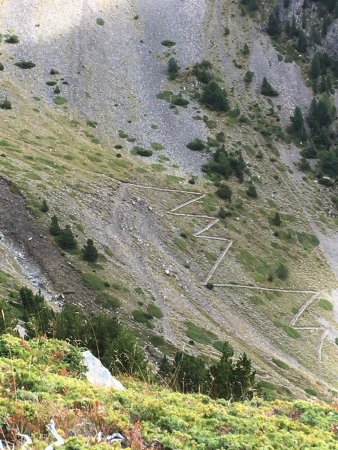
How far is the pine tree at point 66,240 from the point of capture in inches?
2630

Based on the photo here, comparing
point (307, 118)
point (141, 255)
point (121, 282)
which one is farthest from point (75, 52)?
point (121, 282)

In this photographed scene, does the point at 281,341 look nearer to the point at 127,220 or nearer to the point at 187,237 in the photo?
the point at 187,237

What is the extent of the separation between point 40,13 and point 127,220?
7209 centimetres

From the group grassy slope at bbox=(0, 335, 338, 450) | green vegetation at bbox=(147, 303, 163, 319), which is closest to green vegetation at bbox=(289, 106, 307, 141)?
green vegetation at bbox=(147, 303, 163, 319)

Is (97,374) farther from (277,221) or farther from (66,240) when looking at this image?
(277,221)

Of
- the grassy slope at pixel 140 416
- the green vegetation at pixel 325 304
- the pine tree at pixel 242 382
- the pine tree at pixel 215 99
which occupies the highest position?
the grassy slope at pixel 140 416

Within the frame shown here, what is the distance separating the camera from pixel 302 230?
109 metres

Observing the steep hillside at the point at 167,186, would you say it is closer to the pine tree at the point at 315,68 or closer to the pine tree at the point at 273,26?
the pine tree at the point at 273,26

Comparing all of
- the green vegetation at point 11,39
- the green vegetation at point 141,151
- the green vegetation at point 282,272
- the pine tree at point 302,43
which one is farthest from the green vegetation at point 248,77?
the green vegetation at point 282,272

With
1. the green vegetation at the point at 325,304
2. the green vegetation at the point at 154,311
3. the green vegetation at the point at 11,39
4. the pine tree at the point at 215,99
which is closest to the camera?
the green vegetation at the point at 154,311

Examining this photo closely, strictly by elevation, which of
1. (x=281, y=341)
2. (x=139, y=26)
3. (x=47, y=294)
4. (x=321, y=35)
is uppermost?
(x=321, y=35)

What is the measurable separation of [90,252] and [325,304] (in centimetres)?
4136

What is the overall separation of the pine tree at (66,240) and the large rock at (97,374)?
48111 millimetres

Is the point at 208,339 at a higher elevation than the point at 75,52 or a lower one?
lower
